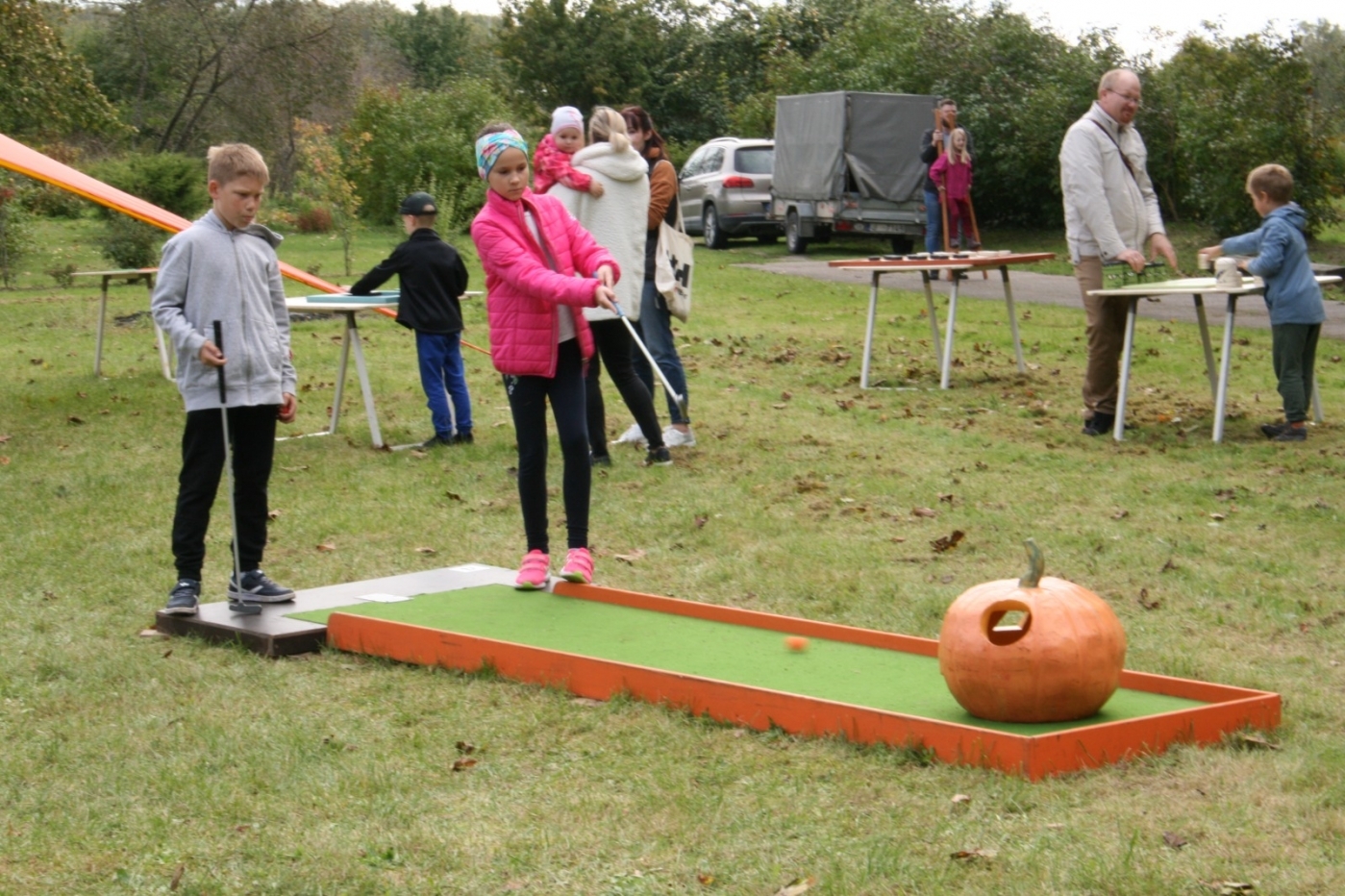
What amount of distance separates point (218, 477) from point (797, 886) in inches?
139

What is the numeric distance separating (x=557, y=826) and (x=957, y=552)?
142 inches

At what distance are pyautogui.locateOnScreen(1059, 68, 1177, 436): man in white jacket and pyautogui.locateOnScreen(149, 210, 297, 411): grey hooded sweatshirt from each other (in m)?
5.52

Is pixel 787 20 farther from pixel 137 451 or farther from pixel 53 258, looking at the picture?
pixel 137 451

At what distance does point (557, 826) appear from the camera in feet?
13.1

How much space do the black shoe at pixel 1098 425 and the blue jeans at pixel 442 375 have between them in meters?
4.04

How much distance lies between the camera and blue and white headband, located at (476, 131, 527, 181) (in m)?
6.30

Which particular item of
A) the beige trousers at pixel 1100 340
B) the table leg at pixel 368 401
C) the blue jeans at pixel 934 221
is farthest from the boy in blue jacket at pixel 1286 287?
the blue jeans at pixel 934 221

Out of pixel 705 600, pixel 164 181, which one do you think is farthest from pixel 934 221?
pixel 705 600

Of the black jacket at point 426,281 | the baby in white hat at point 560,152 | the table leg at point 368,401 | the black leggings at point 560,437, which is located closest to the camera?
the black leggings at point 560,437

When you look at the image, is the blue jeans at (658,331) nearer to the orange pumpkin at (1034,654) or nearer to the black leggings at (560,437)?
the black leggings at (560,437)

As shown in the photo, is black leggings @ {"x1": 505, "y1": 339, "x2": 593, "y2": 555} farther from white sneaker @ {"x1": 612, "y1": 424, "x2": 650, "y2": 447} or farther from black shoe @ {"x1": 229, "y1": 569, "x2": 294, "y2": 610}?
white sneaker @ {"x1": 612, "y1": 424, "x2": 650, "y2": 447}

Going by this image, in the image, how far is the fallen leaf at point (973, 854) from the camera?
3.69m

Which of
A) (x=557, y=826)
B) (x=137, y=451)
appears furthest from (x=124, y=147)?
(x=557, y=826)

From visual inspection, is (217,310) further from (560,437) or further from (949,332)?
(949,332)
